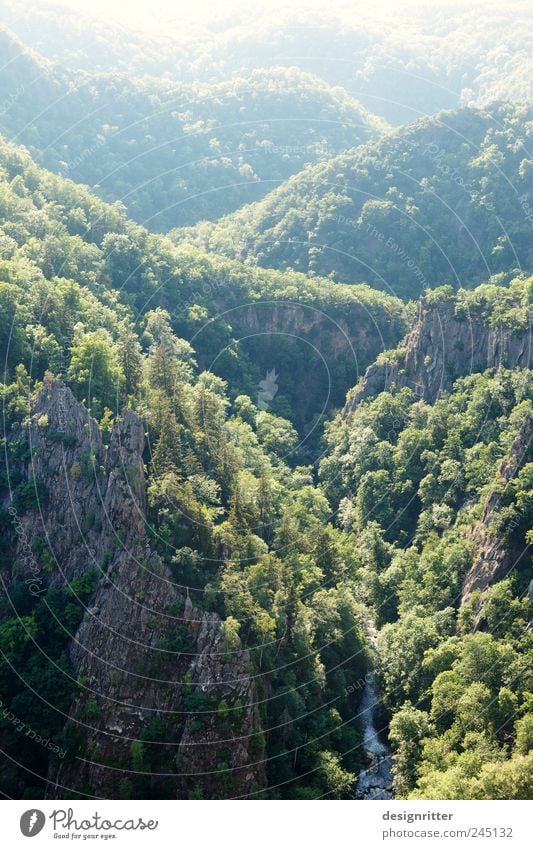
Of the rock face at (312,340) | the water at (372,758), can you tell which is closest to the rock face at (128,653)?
the water at (372,758)

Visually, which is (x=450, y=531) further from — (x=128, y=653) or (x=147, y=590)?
(x=128, y=653)

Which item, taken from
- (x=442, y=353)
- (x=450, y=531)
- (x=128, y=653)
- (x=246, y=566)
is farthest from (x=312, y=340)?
(x=128, y=653)

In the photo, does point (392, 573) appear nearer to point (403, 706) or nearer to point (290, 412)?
point (403, 706)

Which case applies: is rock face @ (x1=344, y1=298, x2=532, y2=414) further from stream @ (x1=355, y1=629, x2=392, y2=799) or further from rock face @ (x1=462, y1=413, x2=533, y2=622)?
stream @ (x1=355, y1=629, x2=392, y2=799)

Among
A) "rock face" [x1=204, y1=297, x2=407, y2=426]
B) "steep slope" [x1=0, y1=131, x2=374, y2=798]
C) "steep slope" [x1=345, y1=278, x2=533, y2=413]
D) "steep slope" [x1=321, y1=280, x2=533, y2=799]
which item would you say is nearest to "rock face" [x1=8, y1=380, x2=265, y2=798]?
"steep slope" [x1=0, y1=131, x2=374, y2=798]

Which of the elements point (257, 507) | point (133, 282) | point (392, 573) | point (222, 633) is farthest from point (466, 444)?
point (133, 282)
